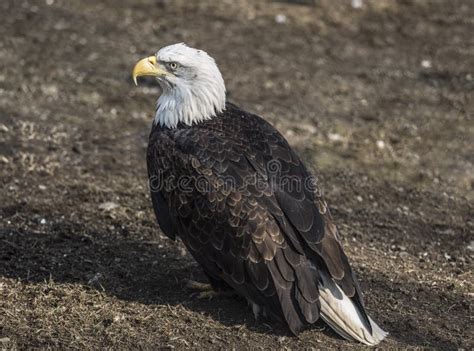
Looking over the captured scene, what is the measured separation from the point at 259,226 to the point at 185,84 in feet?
5.02

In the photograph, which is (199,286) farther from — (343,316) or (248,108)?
(248,108)

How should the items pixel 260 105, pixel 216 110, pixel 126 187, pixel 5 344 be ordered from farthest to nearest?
pixel 260 105, pixel 126 187, pixel 216 110, pixel 5 344

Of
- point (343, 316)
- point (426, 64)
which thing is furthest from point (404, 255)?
point (426, 64)

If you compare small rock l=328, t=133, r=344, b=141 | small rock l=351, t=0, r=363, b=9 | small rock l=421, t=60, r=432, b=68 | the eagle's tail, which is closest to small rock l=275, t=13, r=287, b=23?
small rock l=351, t=0, r=363, b=9

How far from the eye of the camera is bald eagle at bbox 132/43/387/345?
5652 mm

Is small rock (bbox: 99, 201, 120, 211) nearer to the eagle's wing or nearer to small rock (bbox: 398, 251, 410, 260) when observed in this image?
the eagle's wing

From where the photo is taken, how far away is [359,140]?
9.41 m

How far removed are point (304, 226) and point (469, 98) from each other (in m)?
5.78

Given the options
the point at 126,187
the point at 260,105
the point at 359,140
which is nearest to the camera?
the point at 126,187

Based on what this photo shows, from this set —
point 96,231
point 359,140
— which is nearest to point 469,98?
point 359,140

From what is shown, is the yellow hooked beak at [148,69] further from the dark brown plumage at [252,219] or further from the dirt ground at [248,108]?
the dirt ground at [248,108]

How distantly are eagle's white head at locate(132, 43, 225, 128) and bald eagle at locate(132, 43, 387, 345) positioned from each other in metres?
0.15

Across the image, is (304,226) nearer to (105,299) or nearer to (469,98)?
(105,299)

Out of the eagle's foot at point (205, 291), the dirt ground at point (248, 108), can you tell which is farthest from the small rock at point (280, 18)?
the eagle's foot at point (205, 291)
